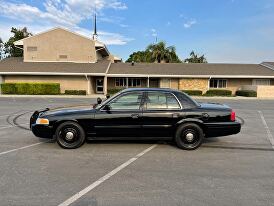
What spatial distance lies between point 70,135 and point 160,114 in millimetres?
2267

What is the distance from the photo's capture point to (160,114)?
675cm

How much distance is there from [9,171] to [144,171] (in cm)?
254

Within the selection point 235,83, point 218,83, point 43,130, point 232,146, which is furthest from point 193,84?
point 43,130

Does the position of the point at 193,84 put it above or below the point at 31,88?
above

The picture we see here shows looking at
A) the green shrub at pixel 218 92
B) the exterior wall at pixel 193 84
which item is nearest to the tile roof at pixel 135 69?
the exterior wall at pixel 193 84

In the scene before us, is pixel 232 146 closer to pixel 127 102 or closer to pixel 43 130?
pixel 127 102

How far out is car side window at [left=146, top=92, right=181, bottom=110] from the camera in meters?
6.84

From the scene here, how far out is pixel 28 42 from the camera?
34906 millimetres

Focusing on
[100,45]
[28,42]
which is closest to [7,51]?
[28,42]

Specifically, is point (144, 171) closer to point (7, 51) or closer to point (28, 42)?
point (28, 42)

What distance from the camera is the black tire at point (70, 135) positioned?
22.1 ft

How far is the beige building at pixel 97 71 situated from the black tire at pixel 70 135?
24.1 metres

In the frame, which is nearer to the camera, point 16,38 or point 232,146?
point 232,146

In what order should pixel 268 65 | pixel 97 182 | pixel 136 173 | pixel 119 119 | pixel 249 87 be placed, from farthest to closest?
pixel 268 65 < pixel 249 87 < pixel 119 119 < pixel 136 173 < pixel 97 182
